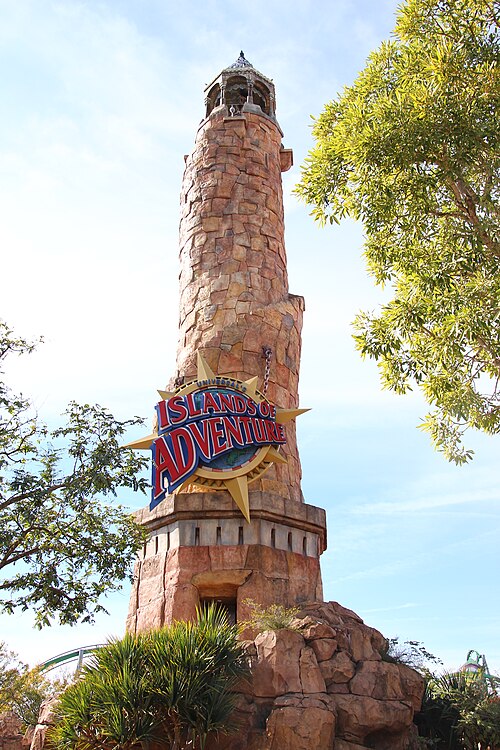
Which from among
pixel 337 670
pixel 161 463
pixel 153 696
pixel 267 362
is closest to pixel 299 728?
pixel 337 670

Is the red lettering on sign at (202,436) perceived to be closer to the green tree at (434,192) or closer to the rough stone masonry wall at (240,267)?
the rough stone masonry wall at (240,267)

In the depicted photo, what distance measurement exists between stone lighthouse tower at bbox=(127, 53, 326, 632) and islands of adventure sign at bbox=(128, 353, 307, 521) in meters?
0.03

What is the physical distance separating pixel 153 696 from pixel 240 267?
12267mm

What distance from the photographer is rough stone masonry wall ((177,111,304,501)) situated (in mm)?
19594

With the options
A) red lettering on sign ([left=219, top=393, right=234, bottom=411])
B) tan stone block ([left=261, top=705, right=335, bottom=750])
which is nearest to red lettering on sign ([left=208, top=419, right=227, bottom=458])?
red lettering on sign ([left=219, top=393, right=234, bottom=411])

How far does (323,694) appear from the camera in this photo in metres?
12.7

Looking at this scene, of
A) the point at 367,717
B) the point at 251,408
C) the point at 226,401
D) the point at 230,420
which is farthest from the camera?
the point at 251,408

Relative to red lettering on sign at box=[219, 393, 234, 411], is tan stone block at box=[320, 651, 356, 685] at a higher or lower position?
lower

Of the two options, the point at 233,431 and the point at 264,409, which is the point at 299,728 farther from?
the point at 264,409

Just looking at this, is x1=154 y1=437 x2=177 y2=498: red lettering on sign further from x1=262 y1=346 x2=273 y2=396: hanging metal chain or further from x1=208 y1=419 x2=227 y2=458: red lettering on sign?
x1=262 y1=346 x2=273 y2=396: hanging metal chain

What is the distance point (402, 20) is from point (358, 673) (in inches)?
487

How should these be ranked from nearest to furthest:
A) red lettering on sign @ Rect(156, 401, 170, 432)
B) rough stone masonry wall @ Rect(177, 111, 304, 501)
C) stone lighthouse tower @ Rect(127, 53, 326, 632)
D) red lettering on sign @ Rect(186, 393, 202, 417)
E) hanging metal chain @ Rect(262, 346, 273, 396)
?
stone lighthouse tower @ Rect(127, 53, 326, 632), red lettering on sign @ Rect(156, 401, 170, 432), red lettering on sign @ Rect(186, 393, 202, 417), hanging metal chain @ Rect(262, 346, 273, 396), rough stone masonry wall @ Rect(177, 111, 304, 501)

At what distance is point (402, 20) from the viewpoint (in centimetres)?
1494

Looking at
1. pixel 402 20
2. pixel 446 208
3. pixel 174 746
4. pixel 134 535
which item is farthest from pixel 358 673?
pixel 402 20
